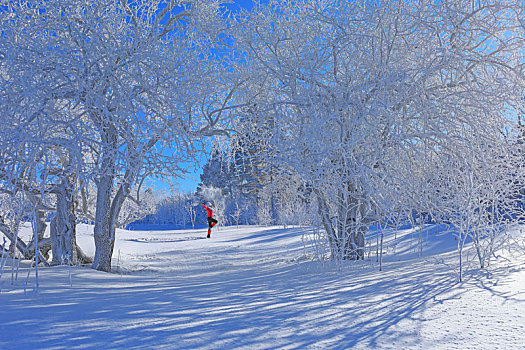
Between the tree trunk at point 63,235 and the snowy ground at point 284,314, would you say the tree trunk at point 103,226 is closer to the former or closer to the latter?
the tree trunk at point 63,235

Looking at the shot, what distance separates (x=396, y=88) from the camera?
5938mm

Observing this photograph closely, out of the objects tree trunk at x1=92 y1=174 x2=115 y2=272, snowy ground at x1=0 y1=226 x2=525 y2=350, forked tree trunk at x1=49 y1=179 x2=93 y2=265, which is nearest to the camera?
snowy ground at x1=0 y1=226 x2=525 y2=350

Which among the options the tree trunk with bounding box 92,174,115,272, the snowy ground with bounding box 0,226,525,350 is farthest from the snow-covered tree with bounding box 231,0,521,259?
the tree trunk with bounding box 92,174,115,272

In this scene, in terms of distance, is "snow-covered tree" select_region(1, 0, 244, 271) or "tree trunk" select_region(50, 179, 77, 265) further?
"tree trunk" select_region(50, 179, 77, 265)

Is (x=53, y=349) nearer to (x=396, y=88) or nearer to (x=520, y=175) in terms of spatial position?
(x=396, y=88)

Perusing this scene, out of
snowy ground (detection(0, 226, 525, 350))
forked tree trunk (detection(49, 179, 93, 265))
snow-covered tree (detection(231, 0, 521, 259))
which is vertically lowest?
snowy ground (detection(0, 226, 525, 350))

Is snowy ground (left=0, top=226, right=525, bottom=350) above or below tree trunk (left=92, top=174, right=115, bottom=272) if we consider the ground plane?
below

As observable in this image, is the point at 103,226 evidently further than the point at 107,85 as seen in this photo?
Yes

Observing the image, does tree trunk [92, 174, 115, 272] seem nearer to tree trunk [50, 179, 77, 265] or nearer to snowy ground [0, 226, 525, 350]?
tree trunk [50, 179, 77, 265]

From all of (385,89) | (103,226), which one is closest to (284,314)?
(385,89)

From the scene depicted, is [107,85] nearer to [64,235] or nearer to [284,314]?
[284,314]

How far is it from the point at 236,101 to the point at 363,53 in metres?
4.02

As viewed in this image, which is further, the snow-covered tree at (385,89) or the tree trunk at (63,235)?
the tree trunk at (63,235)

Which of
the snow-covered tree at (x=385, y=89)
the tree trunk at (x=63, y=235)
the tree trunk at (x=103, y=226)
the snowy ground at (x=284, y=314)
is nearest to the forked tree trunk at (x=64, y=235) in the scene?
the tree trunk at (x=63, y=235)
